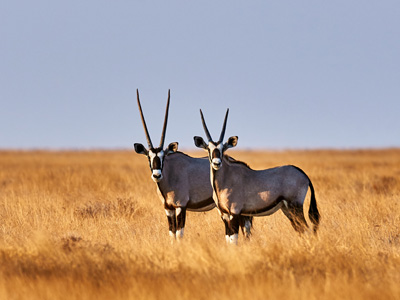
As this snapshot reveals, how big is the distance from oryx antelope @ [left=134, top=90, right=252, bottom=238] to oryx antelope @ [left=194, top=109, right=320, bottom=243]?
0.70m

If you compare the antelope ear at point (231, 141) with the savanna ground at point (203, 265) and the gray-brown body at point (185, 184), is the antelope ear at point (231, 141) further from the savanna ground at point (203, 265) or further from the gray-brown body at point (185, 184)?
the savanna ground at point (203, 265)

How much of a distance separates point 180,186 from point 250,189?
1.30m

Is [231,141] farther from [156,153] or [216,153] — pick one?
[156,153]

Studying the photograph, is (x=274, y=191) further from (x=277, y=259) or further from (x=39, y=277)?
(x=39, y=277)

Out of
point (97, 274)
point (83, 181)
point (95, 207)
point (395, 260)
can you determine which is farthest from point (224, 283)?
point (83, 181)

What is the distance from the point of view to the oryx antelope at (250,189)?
916cm

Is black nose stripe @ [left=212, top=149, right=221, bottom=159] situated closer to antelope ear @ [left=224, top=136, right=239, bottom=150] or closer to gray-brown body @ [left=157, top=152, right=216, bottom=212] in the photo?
antelope ear @ [left=224, top=136, right=239, bottom=150]

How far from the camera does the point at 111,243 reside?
9.39 meters

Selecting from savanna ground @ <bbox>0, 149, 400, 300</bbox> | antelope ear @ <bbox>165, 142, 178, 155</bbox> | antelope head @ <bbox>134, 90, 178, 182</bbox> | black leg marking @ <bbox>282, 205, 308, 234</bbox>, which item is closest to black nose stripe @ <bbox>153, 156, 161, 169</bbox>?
antelope head @ <bbox>134, 90, 178, 182</bbox>

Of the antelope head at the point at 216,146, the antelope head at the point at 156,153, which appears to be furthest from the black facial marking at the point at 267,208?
the antelope head at the point at 156,153

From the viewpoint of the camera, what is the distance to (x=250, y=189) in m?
9.40

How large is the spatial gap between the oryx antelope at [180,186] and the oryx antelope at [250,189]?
0.70 m

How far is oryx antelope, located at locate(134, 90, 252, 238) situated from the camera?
984cm

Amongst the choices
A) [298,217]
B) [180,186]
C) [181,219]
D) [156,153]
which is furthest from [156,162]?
[298,217]
